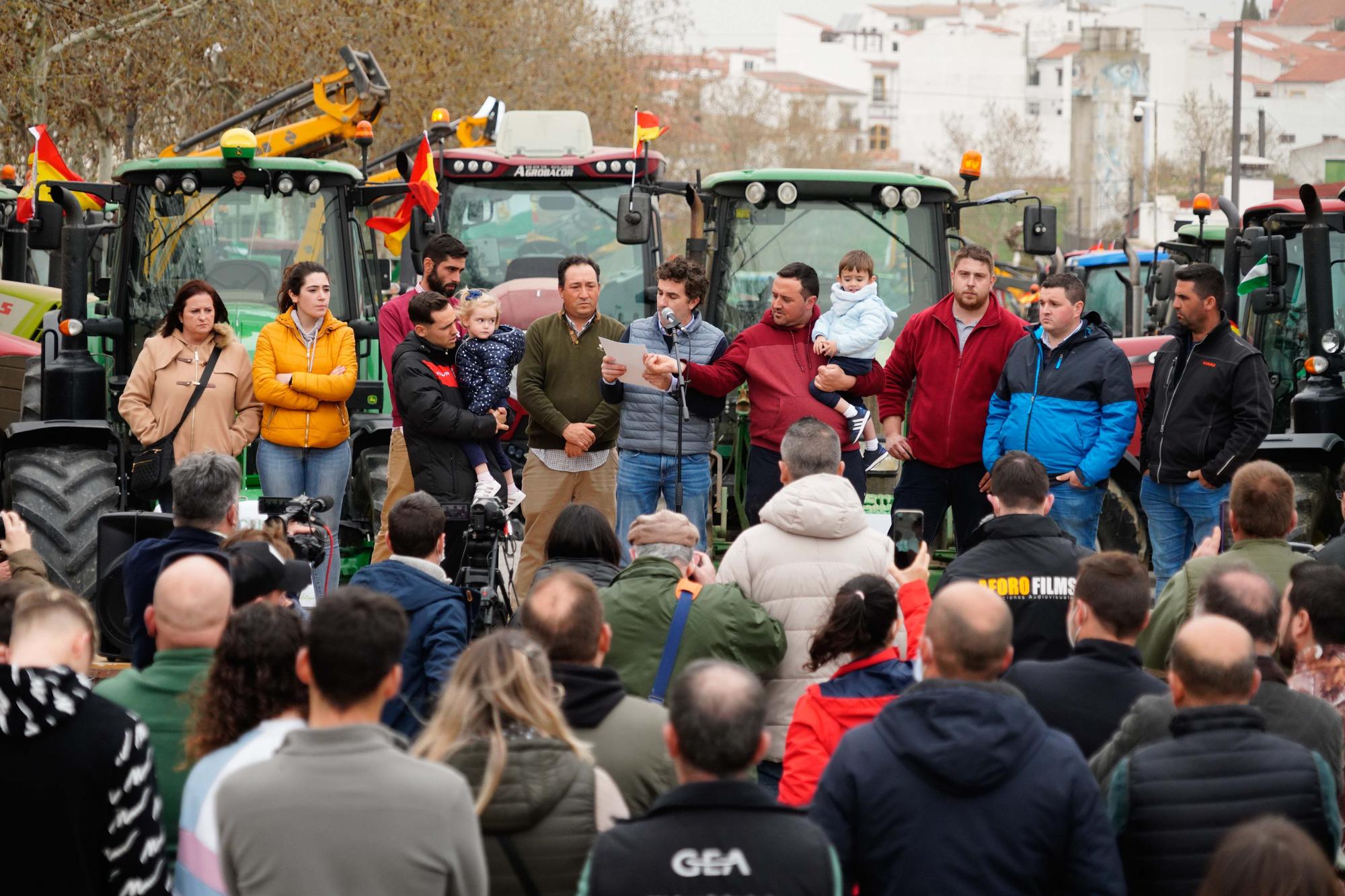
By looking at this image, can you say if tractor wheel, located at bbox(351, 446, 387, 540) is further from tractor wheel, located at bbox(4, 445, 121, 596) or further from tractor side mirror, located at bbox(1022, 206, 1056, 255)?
tractor side mirror, located at bbox(1022, 206, 1056, 255)

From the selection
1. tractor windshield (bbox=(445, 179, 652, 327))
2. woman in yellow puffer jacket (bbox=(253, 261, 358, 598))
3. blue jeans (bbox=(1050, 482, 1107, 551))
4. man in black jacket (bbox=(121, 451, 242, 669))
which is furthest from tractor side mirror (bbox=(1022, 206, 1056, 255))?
man in black jacket (bbox=(121, 451, 242, 669))

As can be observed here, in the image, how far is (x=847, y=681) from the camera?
489cm

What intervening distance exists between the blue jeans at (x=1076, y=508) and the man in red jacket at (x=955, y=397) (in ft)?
1.27

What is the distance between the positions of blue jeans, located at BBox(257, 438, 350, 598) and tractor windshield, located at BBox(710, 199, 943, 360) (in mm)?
3086

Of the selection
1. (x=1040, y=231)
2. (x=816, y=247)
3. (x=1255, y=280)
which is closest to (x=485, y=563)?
(x=816, y=247)

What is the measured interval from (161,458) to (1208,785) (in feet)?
19.8

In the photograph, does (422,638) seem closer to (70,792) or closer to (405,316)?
(70,792)

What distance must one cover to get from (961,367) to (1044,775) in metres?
4.77

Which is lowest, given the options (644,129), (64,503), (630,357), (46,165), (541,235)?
(64,503)

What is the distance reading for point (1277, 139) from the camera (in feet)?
279

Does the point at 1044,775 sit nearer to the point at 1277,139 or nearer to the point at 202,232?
the point at 202,232

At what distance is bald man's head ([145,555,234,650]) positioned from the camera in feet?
14.3

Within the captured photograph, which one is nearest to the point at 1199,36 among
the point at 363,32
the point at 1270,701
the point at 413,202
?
the point at 363,32

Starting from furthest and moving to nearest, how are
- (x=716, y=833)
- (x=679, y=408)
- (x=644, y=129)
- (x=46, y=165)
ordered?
(x=644, y=129), (x=46, y=165), (x=679, y=408), (x=716, y=833)
